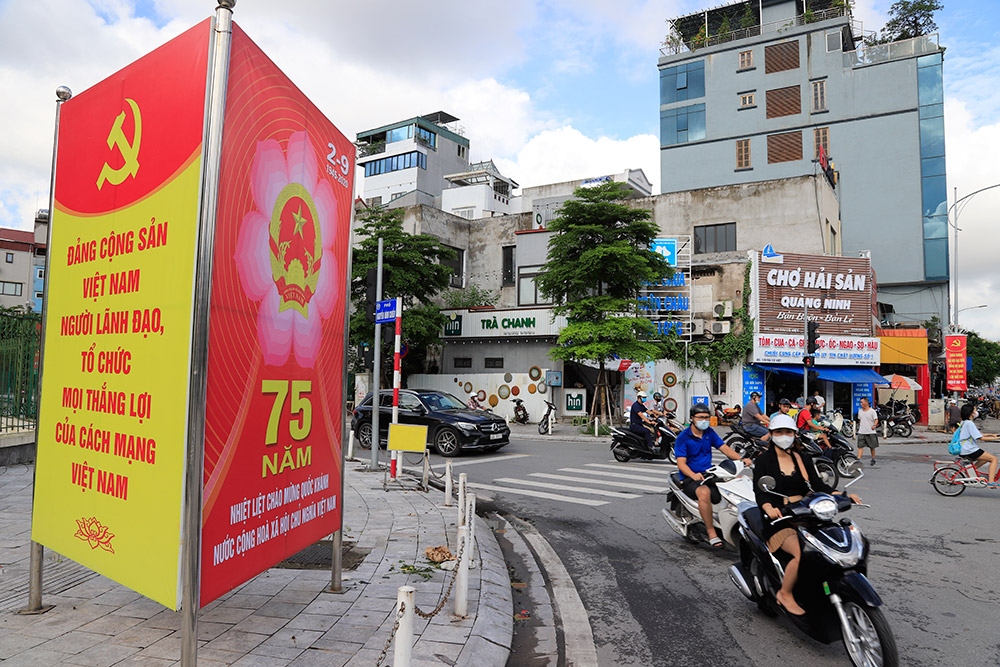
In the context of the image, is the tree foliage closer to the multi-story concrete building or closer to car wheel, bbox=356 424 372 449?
car wheel, bbox=356 424 372 449

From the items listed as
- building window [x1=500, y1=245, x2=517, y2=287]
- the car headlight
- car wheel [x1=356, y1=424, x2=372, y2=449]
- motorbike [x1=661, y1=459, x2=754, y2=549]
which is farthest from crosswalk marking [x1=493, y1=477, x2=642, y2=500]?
building window [x1=500, y1=245, x2=517, y2=287]

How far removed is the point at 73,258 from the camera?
4.30 metres

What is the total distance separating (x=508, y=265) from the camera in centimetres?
3600

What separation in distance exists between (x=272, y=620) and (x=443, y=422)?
11601mm

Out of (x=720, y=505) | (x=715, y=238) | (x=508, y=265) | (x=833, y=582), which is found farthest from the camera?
(x=508, y=265)

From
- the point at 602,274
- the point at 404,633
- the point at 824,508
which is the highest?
the point at 602,274

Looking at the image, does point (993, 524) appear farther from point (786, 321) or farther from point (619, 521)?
point (786, 321)

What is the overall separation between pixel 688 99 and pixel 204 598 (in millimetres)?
56976

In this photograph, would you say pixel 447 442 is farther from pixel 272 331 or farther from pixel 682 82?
pixel 682 82

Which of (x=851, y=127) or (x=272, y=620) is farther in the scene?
(x=851, y=127)

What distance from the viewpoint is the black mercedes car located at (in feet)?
52.5

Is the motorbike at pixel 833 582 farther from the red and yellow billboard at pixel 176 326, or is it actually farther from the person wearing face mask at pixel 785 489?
the red and yellow billboard at pixel 176 326

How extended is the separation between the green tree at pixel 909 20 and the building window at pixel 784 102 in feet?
29.9

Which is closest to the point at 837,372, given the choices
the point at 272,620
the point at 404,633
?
the point at 272,620
